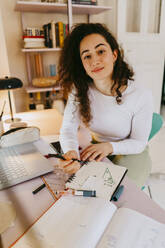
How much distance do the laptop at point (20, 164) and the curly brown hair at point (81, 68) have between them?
424mm

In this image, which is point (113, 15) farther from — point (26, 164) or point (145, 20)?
point (26, 164)

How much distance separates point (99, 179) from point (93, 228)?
0.72ft

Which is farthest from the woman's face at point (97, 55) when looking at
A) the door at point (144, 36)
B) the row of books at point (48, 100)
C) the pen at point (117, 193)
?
the door at point (144, 36)

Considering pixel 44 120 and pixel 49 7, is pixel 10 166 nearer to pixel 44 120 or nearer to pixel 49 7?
pixel 44 120

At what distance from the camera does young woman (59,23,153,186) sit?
3.45 ft

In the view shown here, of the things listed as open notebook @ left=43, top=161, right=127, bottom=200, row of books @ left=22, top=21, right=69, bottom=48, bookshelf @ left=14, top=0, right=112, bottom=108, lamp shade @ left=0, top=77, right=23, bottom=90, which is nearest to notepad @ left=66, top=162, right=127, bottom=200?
open notebook @ left=43, top=161, right=127, bottom=200

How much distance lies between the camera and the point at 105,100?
45.4 inches

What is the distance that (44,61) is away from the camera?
91.0 inches

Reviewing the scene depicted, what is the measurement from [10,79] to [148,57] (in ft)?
6.99

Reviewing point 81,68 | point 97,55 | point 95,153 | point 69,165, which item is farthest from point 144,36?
point 69,165

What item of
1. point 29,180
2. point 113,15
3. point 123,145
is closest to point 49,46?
point 113,15

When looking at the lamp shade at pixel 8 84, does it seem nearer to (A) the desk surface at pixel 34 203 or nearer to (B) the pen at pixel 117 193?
(A) the desk surface at pixel 34 203

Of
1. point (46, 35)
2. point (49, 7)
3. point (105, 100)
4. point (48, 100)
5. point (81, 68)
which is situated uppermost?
point (49, 7)

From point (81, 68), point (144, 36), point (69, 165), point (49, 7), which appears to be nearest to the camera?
point (69, 165)
